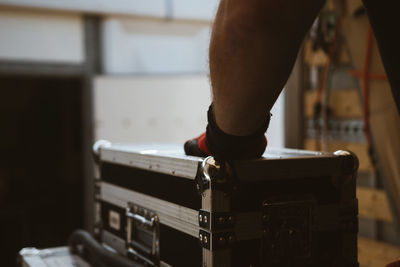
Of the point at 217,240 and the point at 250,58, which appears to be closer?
the point at 250,58

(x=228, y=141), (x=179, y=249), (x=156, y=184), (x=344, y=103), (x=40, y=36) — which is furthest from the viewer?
(x=40, y=36)

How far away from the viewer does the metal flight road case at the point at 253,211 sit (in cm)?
107

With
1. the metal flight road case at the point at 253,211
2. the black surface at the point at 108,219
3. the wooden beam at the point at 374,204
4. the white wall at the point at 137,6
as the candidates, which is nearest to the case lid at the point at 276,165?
the metal flight road case at the point at 253,211

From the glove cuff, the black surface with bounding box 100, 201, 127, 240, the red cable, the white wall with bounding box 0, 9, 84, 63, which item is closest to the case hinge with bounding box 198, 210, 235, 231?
the glove cuff

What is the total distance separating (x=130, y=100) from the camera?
401 centimetres

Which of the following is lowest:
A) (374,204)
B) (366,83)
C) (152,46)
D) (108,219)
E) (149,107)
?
(374,204)

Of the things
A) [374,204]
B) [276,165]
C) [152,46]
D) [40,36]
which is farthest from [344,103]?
[40,36]

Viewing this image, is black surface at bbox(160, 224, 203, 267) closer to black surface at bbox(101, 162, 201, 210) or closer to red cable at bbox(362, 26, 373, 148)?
black surface at bbox(101, 162, 201, 210)

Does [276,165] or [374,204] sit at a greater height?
[276,165]

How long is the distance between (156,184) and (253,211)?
358 mm

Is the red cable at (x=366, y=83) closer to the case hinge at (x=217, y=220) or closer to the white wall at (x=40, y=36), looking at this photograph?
the case hinge at (x=217, y=220)

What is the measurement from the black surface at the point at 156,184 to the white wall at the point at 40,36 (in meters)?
2.45

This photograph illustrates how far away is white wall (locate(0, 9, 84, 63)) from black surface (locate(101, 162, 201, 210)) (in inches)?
96.6

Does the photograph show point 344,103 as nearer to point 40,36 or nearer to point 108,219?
point 108,219
